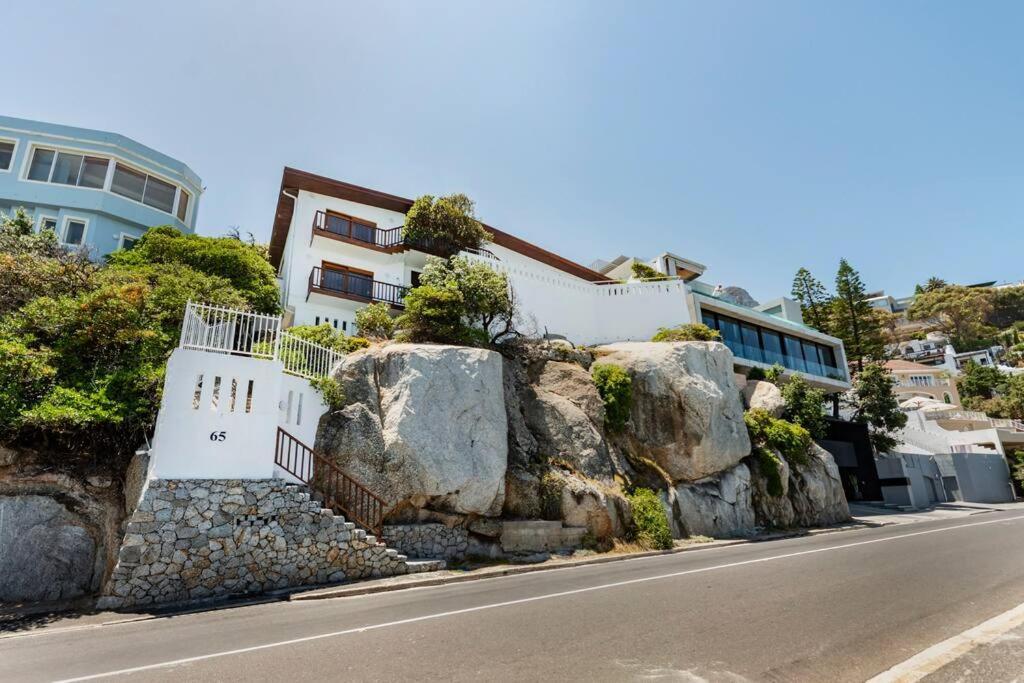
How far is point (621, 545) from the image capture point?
608 inches

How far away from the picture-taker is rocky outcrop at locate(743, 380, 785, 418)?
25266 millimetres

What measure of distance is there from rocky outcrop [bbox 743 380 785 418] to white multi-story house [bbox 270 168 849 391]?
279 cm

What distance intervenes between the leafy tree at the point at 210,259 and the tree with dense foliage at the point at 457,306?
6.81 metres

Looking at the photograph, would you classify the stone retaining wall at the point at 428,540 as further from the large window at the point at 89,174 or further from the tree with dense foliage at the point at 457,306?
the large window at the point at 89,174

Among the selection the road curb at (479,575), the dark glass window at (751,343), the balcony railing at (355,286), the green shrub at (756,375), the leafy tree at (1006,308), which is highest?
the leafy tree at (1006,308)

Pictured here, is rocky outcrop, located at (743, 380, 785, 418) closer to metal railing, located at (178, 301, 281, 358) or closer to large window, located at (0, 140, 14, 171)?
metal railing, located at (178, 301, 281, 358)

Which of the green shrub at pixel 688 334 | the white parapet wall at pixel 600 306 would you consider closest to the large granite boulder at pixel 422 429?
the white parapet wall at pixel 600 306

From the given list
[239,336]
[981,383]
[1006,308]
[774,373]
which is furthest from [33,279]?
[1006,308]

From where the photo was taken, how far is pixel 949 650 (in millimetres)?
5281

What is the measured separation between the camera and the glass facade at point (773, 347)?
30469 mm

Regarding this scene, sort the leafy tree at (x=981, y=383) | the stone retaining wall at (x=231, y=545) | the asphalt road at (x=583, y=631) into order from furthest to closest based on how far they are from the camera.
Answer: the leafy tree at (x=981, y=383) < the stone retaining wall at (x=231, y=545) < the asphalt road at (x=583, y=631)

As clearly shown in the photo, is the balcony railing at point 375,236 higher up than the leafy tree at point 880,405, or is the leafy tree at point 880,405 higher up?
the balcony railing at point 375,236

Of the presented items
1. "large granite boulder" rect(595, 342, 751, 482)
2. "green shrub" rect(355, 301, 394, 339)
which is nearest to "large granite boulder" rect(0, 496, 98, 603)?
"green shrub" rect(355, 301, 394, 339)

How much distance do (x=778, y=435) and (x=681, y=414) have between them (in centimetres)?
592
